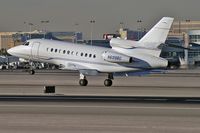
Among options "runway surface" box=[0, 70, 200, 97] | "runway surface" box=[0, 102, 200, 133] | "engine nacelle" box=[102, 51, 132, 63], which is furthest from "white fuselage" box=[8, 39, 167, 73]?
"runway surface" box=[0, 102, 200, 133]

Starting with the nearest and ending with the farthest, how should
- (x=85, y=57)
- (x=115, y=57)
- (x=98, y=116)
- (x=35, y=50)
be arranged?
(x=98, y=116) < (x=115, y=57) < (x=85, y=57) < (x=35, y=50)

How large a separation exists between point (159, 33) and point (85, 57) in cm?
740

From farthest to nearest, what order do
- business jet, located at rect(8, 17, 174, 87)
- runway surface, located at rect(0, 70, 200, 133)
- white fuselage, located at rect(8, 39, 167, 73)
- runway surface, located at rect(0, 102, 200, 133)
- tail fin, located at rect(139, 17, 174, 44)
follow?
1. white fuselage, located at rect(8, 39, 167, 73)
2. business jet, located at rect(8, 17, 174, 87)
3. tail fin, located at rect(139, 17, 174, 44)
4. runway surface, located at rect(0, 70, 200, 133)
5. runway surface, located at rect(0, 102, 200, 133)

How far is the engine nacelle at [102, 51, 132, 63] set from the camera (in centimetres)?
5087

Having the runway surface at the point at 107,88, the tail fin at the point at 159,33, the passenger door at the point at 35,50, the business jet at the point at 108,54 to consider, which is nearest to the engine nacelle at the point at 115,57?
the business jet at the point at 108,54

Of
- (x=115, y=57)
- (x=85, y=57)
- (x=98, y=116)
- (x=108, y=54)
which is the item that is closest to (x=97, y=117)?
(x=98, y=116)

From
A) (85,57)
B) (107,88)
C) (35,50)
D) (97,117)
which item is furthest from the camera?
(35,50)

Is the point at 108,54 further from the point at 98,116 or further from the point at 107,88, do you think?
the point at 98,116

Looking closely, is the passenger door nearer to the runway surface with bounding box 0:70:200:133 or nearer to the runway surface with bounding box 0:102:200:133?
the runway surface with bounding box 0:70:200:133

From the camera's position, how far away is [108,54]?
51719 millimetres

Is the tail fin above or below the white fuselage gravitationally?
above

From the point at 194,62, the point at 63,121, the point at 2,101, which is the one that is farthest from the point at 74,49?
the point at 194,62

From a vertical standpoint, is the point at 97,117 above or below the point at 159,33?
below

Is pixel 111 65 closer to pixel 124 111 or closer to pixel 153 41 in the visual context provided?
pixel 153 41
